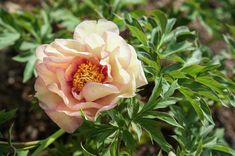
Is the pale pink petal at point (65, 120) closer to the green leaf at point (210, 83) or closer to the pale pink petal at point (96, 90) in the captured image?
the pale pink petal at point (96, 90)

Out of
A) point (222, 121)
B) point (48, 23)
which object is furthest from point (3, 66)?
point (222, 121)

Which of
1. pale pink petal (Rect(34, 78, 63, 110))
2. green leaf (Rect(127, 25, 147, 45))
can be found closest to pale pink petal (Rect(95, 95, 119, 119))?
pale pink petal (Rect(34, 78, 63, 110))

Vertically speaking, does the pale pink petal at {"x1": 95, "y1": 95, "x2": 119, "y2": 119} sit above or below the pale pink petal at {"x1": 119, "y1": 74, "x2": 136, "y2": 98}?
below

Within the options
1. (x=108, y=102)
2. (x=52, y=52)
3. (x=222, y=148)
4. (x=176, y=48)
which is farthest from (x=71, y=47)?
(x=222, y=148)

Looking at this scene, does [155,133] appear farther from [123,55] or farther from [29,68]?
[29,68]

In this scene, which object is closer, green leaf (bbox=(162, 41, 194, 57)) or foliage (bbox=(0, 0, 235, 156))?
foliage (bbox=(0, 0, 235, 156))

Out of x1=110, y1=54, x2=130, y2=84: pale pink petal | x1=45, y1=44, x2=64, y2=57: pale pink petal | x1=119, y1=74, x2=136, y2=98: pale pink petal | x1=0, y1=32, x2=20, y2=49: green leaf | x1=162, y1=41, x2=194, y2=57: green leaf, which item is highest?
x1=45, y1=44, x2=64, y2=57: pale pink petal

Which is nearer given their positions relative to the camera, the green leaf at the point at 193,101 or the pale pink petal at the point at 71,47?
the pale pink petal at the point at 71,47

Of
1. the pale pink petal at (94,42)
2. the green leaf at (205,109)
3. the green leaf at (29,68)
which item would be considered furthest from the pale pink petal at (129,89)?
the green leaf at (29,68)

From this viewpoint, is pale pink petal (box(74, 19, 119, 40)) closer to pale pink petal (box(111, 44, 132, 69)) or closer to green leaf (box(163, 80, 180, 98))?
pale pink petal (box(111, 44, 132, 69))
